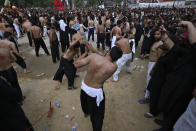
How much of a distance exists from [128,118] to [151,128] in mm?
537

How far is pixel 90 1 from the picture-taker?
5550cm

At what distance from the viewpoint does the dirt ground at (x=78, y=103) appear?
2.93 metres

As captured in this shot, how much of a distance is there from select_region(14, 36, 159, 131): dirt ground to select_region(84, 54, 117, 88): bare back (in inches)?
47.3

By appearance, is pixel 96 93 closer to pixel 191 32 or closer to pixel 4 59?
pixel 191 32

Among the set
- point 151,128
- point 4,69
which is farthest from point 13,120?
point 151,128

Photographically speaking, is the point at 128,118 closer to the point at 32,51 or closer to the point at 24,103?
the point at 24,103

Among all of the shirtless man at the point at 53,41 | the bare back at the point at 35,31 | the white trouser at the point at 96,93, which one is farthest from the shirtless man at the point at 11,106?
the bare back at the point at 35,31

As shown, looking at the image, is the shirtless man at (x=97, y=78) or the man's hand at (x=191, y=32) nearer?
the man's hand at (x=191, y=32)

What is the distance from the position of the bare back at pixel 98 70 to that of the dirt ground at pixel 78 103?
1.20m

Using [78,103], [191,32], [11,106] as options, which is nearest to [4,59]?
[11,106]

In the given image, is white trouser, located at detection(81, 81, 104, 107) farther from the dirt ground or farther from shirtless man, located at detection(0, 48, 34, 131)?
shirtless man, located at detection(0, 48, 34, 131)

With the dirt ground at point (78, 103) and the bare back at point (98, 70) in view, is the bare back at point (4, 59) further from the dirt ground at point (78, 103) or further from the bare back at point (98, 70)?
the bare back at point (98, 70)

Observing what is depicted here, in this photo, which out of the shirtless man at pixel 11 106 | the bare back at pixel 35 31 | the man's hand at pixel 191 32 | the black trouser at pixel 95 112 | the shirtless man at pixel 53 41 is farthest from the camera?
the bare back at pixel 35 31

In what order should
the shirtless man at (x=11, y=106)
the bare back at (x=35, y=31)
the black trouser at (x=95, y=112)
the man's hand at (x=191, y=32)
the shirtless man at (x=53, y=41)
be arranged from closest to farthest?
the shirtless man at (x=11, y=106) → the man's hand at (x=191, y=32) → the black trouser at (x=95, y=112) → the shirtless man at (x=53, y=41) → the bare back at (x=35, y=31)
